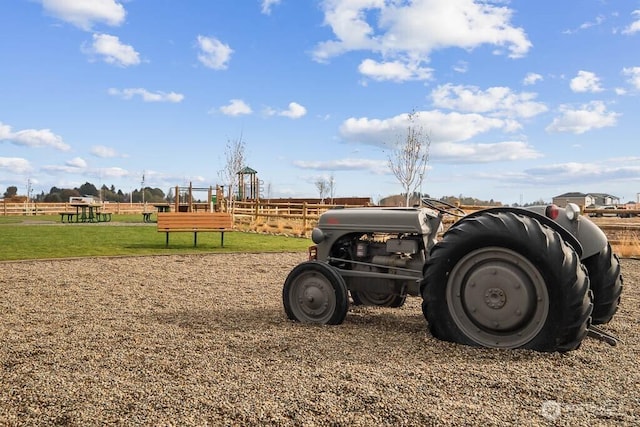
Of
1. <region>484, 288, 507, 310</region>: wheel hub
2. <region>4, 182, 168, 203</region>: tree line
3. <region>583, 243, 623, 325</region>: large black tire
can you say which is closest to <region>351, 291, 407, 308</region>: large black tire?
<region>484, 288, 507, 310</region>: wheel hub

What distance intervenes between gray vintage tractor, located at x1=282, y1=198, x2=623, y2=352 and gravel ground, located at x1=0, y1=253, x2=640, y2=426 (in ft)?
0.62

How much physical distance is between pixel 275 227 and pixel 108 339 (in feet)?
56.3

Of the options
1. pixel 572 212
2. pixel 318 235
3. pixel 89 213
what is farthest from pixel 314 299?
pixel 89 213

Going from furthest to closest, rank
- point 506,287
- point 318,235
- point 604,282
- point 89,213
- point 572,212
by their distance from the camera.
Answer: point 89,213 < point 318,235 < point 604,282 < point 572,212 < point 506,287

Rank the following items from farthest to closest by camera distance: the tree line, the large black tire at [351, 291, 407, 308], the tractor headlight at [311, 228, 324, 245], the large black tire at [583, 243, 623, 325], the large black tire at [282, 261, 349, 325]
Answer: the tree line, the large black tire at [351, 291, 407, 308], the tractor headlight at [311, 228, 324, 245], the large black tire at [282, 261, 349, 325], the large black tire at [583, 243, 623, 325]

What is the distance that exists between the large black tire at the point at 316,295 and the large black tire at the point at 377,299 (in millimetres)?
899

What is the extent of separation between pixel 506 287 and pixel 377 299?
206cm

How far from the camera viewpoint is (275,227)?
2141cm

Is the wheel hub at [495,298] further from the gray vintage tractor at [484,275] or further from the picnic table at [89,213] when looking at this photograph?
the picnic table at [89,213]

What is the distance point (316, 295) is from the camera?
16.1ft

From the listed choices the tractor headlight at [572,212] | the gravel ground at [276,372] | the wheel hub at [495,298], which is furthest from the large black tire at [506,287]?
the tractor headlight at [572,212]

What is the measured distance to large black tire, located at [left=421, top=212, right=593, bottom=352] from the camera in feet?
12.1

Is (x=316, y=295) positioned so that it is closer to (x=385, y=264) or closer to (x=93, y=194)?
(x=385, y=264)

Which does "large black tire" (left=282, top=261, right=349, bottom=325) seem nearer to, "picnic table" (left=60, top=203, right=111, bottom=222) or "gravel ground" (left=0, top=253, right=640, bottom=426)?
"gravel ground" (left=0, top=253, right=640, bottom=426)
